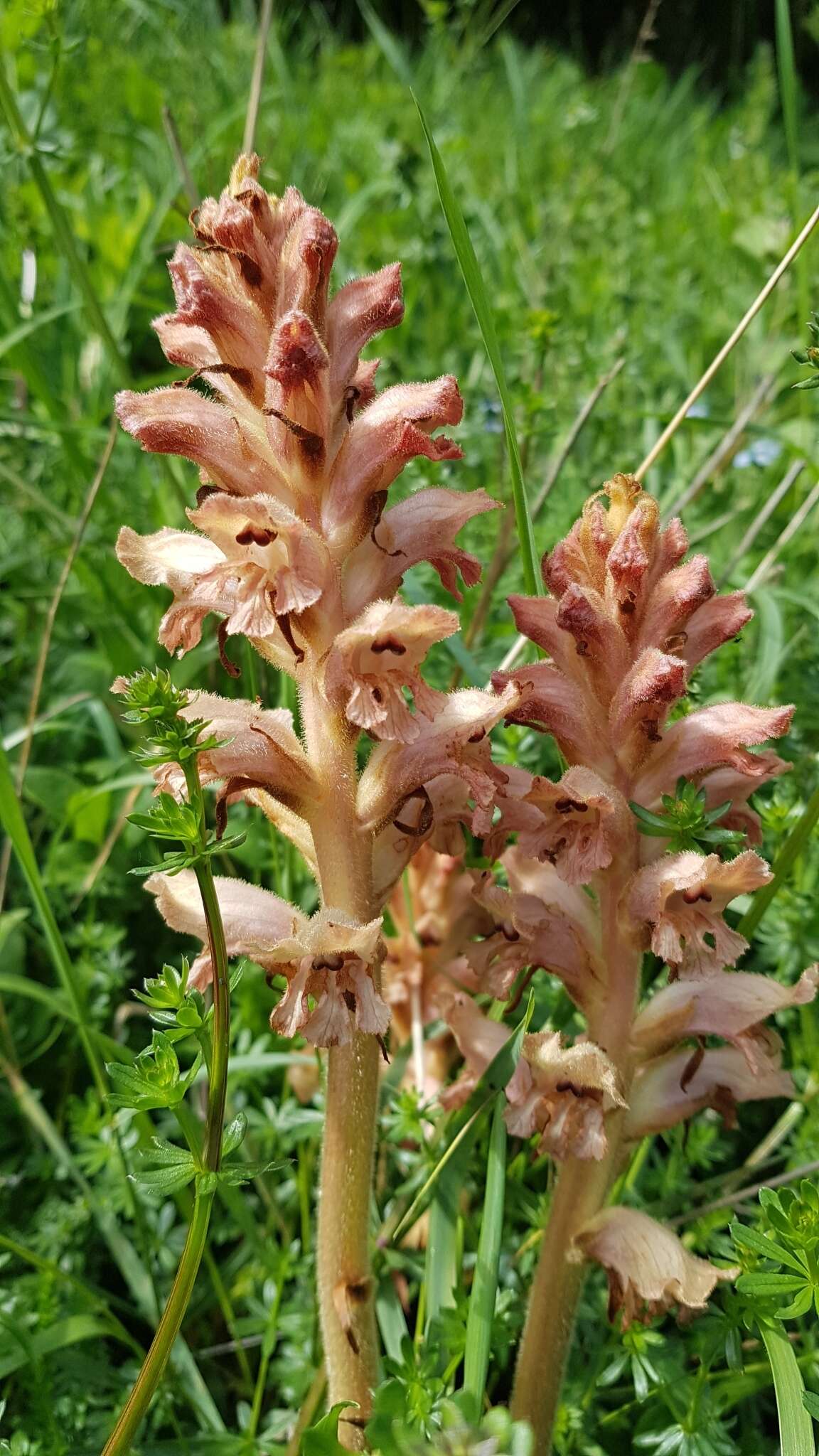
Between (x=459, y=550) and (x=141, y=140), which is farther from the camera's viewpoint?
(x=141, y=140)

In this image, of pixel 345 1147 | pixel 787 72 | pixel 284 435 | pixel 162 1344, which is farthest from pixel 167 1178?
pixel 787 72

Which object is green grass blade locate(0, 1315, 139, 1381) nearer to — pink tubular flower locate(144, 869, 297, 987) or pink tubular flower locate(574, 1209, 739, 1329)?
pink tubular flower locate(144, 869, 297, 987)

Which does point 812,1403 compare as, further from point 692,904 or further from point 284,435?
point 284,435

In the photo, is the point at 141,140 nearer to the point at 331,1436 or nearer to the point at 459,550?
the point at 459,550

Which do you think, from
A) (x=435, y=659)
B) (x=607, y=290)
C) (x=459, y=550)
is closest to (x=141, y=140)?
(x=607, y=290)

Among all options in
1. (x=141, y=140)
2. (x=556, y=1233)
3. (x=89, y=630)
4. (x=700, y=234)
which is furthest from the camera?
(x=700, y=234)

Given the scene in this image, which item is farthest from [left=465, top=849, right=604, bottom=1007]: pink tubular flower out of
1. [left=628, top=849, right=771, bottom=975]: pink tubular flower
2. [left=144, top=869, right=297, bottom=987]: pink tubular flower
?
[left=144, top=869, right=297, bottom=987]: pink tubular flower

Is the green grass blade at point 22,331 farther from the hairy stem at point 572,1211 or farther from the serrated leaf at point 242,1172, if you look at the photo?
the serrated leaf at point 242,1172
